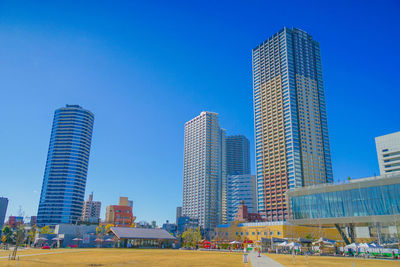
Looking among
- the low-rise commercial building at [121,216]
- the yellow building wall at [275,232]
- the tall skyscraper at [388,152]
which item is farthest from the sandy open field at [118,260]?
the tall skyscraper at [388,152]

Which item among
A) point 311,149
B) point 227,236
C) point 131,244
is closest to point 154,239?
point 131,244

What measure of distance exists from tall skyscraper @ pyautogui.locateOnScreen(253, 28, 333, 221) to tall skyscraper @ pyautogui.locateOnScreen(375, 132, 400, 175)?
101ft

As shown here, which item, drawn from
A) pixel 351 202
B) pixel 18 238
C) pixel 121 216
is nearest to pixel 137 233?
pixel 18 238

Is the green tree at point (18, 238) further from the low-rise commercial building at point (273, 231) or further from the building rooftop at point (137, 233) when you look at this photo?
the low-rise commercial building at point (273, 231)

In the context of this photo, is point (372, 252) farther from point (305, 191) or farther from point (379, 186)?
point (305, 191)

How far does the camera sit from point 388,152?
171m

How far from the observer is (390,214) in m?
77.2

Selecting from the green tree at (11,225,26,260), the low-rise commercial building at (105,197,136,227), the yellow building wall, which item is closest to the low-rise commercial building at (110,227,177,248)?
the yellow building wall

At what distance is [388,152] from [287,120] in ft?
195

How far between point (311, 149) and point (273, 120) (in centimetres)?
2534

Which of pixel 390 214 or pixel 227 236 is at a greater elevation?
pixel 390 214

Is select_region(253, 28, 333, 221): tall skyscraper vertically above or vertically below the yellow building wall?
above

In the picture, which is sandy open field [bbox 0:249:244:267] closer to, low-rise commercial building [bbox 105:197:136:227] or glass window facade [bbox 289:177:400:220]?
glass window facade [bbox 289:177:400:220]

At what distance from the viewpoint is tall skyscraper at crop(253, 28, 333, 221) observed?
158m
